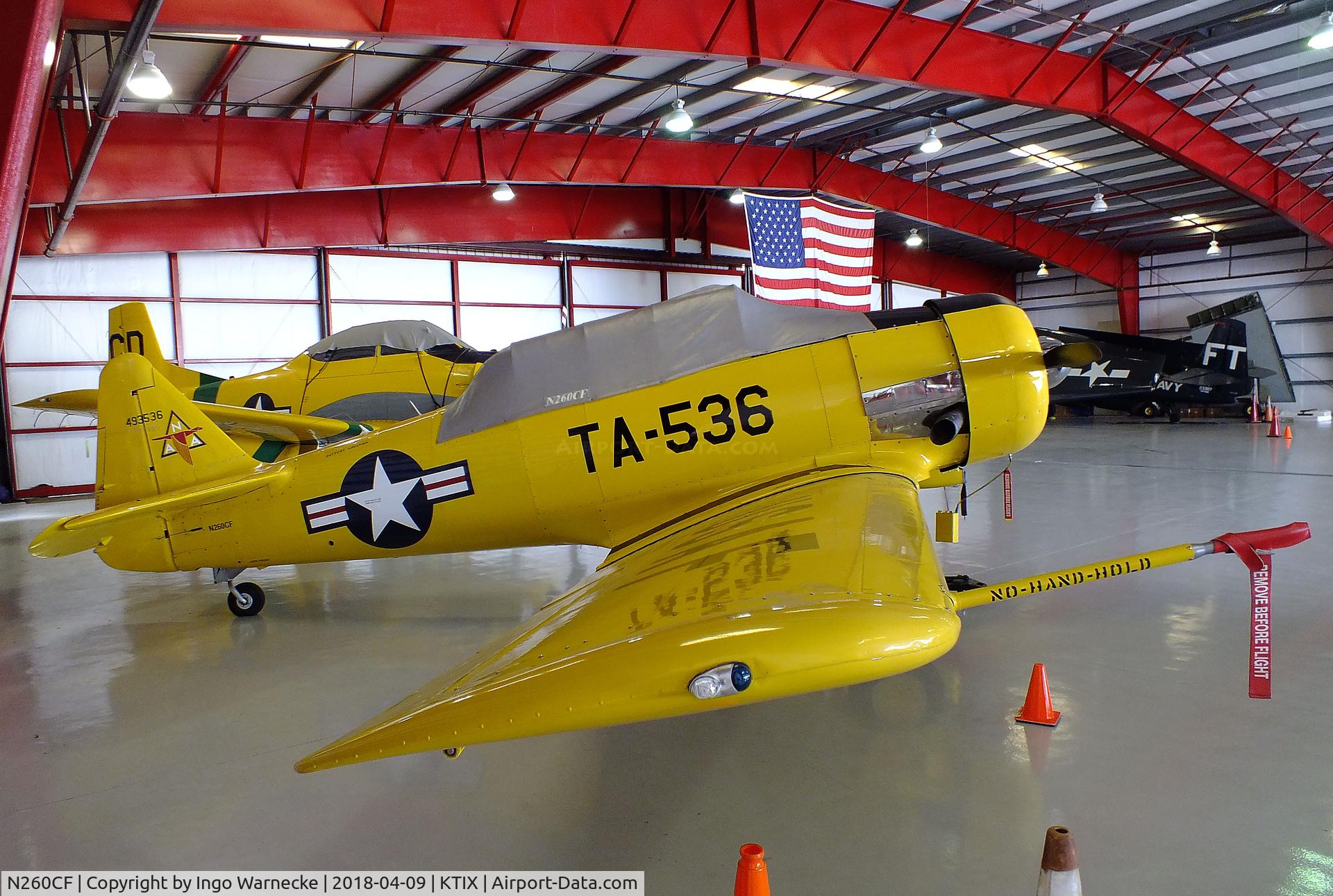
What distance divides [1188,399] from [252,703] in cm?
2576

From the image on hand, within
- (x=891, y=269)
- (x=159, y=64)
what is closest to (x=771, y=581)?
(x=159, y=64)

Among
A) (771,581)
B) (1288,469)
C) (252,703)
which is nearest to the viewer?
(771,581)

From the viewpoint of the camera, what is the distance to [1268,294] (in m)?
27.6

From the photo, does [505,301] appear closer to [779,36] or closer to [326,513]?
[779,36]

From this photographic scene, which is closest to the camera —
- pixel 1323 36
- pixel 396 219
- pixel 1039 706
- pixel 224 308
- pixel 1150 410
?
pixel 1039 706

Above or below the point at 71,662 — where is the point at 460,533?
above

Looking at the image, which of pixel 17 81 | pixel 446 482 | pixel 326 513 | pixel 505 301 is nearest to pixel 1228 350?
pixel 505 301

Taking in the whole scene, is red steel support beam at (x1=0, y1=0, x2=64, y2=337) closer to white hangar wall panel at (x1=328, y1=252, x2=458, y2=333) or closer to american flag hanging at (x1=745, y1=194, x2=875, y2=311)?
american flag hanging at (x1=745, y1=194, x2=875, y2=311)

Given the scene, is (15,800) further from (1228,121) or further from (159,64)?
(1228,121)

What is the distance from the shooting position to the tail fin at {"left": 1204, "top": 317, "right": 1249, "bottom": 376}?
2261 cm

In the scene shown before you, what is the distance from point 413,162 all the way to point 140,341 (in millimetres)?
5277

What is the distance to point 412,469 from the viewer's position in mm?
4754

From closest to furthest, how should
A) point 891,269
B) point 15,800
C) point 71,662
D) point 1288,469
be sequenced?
1. point 15,800
2. point 71,662
3. point 1288,469
4. point 891,269

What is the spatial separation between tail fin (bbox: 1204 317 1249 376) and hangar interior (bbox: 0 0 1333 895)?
2.81 meters
